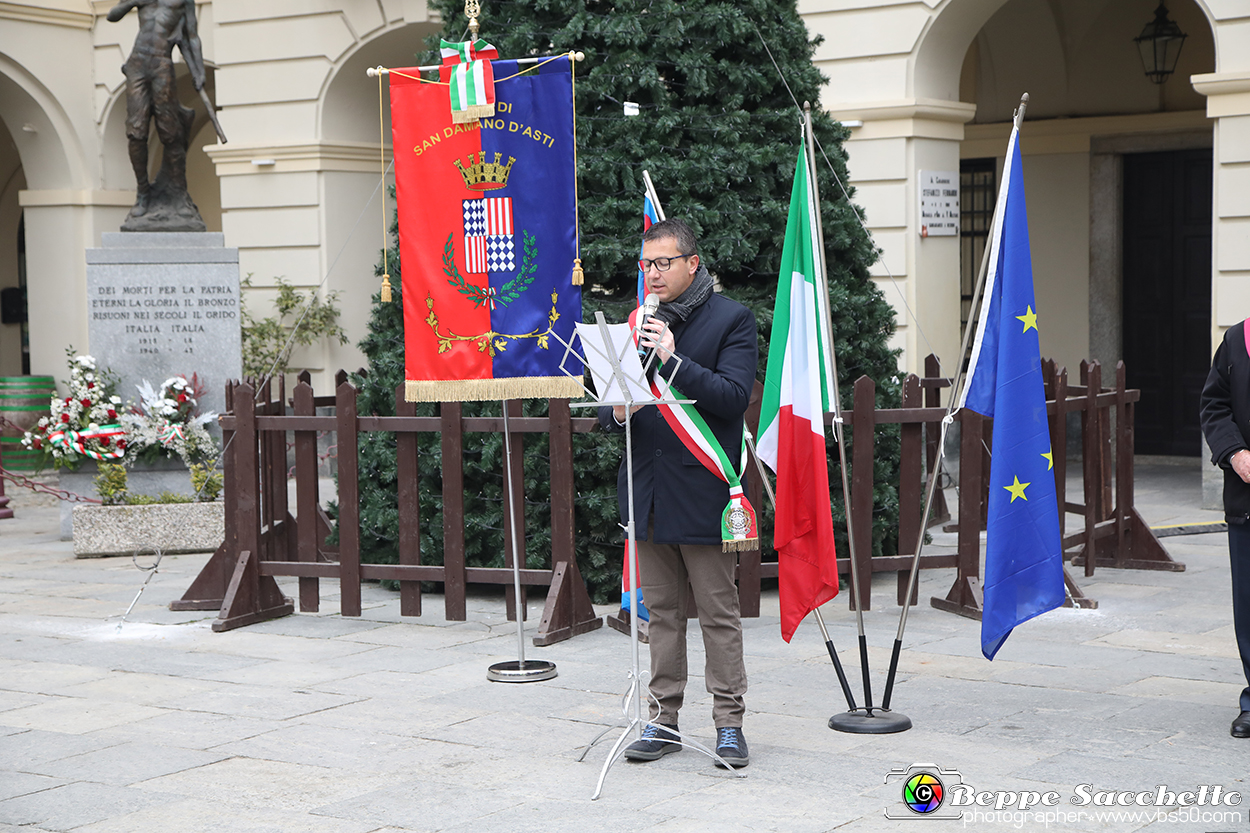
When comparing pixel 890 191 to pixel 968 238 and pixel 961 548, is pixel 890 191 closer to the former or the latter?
pixel 968 238

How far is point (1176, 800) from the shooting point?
443 cm

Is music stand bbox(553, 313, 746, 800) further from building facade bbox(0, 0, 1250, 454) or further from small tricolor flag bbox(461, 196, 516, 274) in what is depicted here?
building facade bbox(0, 0, 1250, 454)

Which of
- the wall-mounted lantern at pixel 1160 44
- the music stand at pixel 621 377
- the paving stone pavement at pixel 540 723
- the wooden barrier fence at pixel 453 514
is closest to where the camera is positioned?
the paving stone pavement at pixel 540 723

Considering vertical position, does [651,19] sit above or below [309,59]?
below

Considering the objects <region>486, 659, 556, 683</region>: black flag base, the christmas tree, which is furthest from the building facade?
<region>486, 659, 556, 683</region>: black flag base

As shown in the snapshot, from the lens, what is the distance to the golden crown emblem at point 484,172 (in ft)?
20.9

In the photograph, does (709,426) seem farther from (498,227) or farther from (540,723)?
(498,227)

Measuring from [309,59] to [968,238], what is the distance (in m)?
7.22

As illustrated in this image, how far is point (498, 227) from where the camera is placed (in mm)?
6371

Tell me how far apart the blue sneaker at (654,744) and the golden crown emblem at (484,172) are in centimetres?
256

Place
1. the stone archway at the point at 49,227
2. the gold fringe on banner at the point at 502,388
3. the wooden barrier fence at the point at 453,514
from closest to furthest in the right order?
1. the gold fringe on banner at the point at 502,388
2. the wooden barrier fence at the point at 453,514
3. the stone archway at the point at 49,227

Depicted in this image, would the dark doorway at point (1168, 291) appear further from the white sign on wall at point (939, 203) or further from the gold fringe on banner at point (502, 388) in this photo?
Result: the gold fringe on banner at point (502, 388)

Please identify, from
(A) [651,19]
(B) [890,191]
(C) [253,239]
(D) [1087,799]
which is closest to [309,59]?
(C) [253,239]

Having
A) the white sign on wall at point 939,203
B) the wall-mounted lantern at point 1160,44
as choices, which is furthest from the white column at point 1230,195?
the white sign on wall at point 939,203
